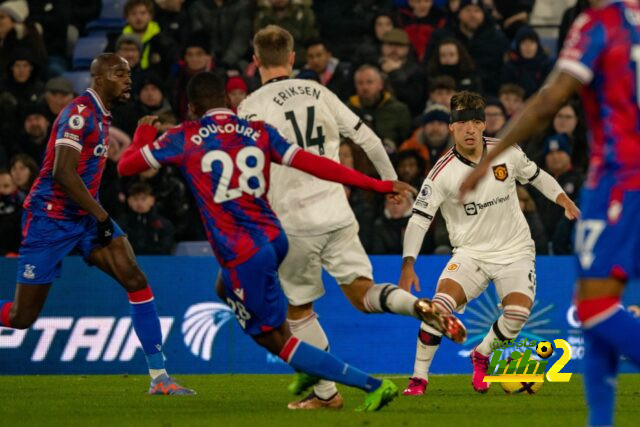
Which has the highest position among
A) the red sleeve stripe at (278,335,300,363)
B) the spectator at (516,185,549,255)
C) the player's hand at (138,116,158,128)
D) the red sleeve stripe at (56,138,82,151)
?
the player's hand at (138,116,158,128)

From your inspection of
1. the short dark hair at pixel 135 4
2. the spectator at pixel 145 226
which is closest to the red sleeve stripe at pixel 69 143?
the spectator at pixel 145 226

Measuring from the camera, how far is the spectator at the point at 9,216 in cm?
1490

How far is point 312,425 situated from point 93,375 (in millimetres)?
6021

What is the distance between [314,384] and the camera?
28.9 ft

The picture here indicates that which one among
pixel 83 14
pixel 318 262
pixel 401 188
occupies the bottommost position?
pixel 83 14

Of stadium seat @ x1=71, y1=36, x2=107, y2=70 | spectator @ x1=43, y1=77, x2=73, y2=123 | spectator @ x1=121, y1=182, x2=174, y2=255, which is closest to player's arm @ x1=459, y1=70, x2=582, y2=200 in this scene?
spectator @ x1=121, y1=182, x2=174, y2=255

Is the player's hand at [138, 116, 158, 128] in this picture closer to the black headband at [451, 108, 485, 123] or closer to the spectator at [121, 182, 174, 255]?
the black headband at [451, 108, 485, 123]

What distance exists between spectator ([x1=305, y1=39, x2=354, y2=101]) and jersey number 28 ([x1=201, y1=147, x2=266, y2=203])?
9325 millimetres

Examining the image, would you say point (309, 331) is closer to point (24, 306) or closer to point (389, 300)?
point (389, 300)

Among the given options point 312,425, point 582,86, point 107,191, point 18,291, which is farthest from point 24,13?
point 582,86

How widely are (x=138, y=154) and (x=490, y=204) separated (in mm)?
3724

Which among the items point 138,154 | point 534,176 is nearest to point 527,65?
point 534,176

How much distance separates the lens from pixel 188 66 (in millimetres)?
17531

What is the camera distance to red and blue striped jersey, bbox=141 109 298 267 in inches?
311
